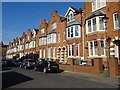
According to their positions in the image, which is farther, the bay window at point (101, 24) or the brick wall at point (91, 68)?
the bay window at point (101, 24)

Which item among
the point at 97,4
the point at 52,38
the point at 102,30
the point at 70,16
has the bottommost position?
the point at 102,30

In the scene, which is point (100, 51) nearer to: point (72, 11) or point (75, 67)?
point (75, 67)

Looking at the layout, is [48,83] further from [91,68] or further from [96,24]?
[96,24]


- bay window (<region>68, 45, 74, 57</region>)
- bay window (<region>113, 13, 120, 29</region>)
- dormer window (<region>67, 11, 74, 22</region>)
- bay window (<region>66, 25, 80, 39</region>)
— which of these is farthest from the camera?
dormer window (<region>67, 11, 74, 22</region>)

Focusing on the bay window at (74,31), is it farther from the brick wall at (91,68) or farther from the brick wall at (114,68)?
the brick wall at (114,68)

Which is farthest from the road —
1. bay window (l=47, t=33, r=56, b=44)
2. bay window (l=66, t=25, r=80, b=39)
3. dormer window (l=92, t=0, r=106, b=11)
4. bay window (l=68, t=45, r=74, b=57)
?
bay window (l=47, t=33, r=56, b=44)

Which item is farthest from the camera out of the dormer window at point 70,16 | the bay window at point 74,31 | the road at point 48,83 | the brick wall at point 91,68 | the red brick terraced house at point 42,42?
the red brick terraced house at point 42,42

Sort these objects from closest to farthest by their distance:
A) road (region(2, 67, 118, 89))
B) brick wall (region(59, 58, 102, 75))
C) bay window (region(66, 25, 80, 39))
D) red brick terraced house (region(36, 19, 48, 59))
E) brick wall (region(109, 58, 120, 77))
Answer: road (region(2, 67, 118, 89)) < brick wall (region(109, 58, 120, 77)) < brick wall (region(59, 58, 102, 75)) < bay window (region(66, 25, 80, 39)) < red brick terraced house (region(36, 19, 48, 59))

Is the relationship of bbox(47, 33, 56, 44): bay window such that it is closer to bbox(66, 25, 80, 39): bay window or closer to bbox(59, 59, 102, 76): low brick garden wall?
bbox(66, 25, 80, 39): bay window

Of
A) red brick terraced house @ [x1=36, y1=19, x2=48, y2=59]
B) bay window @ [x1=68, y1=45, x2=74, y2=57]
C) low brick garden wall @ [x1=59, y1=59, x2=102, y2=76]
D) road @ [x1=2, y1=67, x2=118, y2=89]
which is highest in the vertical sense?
red brick terraced house @ [x1=36, y1=19, x2=48, y2=59]

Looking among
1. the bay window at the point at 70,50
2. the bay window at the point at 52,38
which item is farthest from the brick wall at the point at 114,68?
the bay window at the point at 52,38

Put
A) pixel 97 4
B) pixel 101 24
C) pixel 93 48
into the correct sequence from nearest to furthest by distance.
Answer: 1. pixel 101 24
2. pixel 93 48
3. pixel 97 4

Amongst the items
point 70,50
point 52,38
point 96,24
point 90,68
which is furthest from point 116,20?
point 52,38

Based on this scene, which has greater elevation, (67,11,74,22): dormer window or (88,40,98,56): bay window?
(67,11,74,22): dormer window
